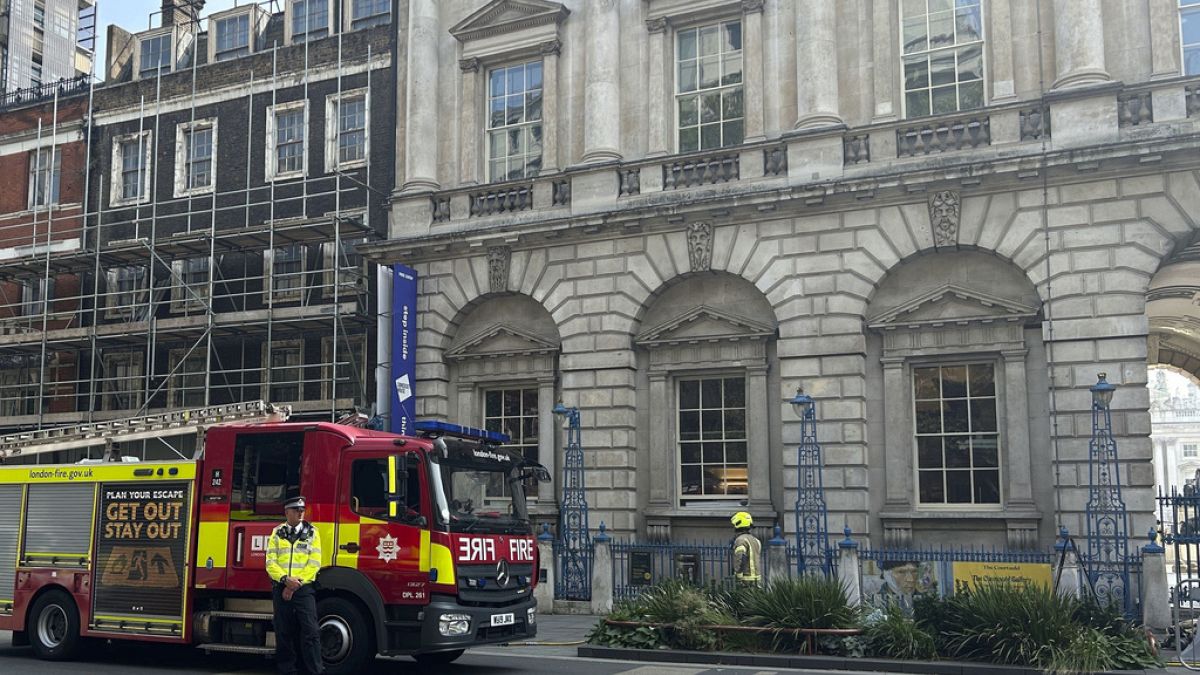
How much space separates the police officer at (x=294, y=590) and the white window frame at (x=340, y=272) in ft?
45.6

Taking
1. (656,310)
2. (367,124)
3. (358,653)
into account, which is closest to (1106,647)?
(358,653)

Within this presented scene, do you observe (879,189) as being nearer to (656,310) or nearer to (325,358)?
(656,310)

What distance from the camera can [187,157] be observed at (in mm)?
30000

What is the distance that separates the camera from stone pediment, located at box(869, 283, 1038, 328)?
19.8 m

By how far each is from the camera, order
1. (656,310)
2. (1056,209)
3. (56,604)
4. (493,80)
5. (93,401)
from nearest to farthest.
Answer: (56,604) < (1056,209) < (656,310) < (493,80) < (93,401)

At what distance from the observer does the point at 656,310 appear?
23109mm

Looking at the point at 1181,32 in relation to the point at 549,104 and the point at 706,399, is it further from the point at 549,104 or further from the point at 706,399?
the point at 549,104

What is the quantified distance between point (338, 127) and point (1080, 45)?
16.6 metres

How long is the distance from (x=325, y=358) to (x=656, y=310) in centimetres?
862

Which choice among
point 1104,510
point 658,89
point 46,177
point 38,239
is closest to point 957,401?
point 1104,510

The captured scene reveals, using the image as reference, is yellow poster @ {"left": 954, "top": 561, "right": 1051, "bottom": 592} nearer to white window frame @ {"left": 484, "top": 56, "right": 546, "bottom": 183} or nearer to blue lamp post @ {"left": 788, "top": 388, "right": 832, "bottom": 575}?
blue lamp post @ {"left": 788, "top": 388, "right": 832, "bottom": 575}

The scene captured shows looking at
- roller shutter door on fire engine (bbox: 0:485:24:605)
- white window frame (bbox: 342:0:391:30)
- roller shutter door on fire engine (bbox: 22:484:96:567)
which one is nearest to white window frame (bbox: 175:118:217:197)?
white window frame (bbox: 342:0:391:30)

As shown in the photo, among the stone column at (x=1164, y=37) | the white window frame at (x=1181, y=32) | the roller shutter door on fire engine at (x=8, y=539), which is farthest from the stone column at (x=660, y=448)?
the roller shutter door on fire engine at (x=8, y=539)

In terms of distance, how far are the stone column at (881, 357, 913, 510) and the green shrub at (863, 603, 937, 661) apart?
642 cm
